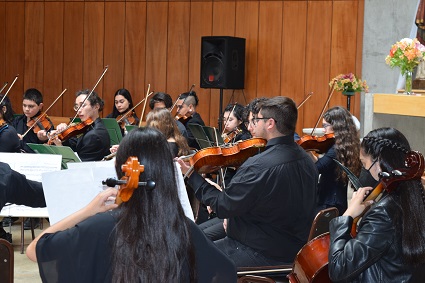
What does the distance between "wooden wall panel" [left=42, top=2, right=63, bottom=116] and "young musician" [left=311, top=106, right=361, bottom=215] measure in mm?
7065

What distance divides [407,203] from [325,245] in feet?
1.63

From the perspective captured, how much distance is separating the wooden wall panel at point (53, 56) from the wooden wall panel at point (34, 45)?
76 mm

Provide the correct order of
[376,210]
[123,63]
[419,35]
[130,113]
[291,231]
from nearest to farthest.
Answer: [376,210] → [291,231] → [419,35] → [130,113] → [123,63]

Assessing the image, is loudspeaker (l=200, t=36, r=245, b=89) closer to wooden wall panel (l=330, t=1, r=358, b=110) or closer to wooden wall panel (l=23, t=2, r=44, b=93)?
wooden wall panel (l=330, t=1, r=358, b=110)

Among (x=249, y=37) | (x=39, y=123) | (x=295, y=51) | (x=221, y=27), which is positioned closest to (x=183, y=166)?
(x=39, y=123)

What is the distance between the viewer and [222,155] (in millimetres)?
4223

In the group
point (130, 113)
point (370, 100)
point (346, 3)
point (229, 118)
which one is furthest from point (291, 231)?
point (346, 3)

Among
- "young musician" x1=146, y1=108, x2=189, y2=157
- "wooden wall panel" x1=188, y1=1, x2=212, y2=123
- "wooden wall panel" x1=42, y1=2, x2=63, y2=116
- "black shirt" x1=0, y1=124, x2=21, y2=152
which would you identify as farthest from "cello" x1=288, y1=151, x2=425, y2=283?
"wooden wall panel" x1=42, y1=2, x2=63, y2=116

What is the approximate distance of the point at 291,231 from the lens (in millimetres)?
Result: 3781

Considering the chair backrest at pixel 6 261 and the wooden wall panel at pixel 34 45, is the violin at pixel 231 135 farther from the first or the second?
the wooden wall panel at pixel 34 45

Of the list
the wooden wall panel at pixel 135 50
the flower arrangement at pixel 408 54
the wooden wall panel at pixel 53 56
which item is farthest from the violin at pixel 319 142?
the wooden wall panel at pixel 53 56

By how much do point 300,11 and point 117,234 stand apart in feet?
26.4

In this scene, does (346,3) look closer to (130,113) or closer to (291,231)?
(130,113)

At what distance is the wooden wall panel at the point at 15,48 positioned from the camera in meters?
11.7
